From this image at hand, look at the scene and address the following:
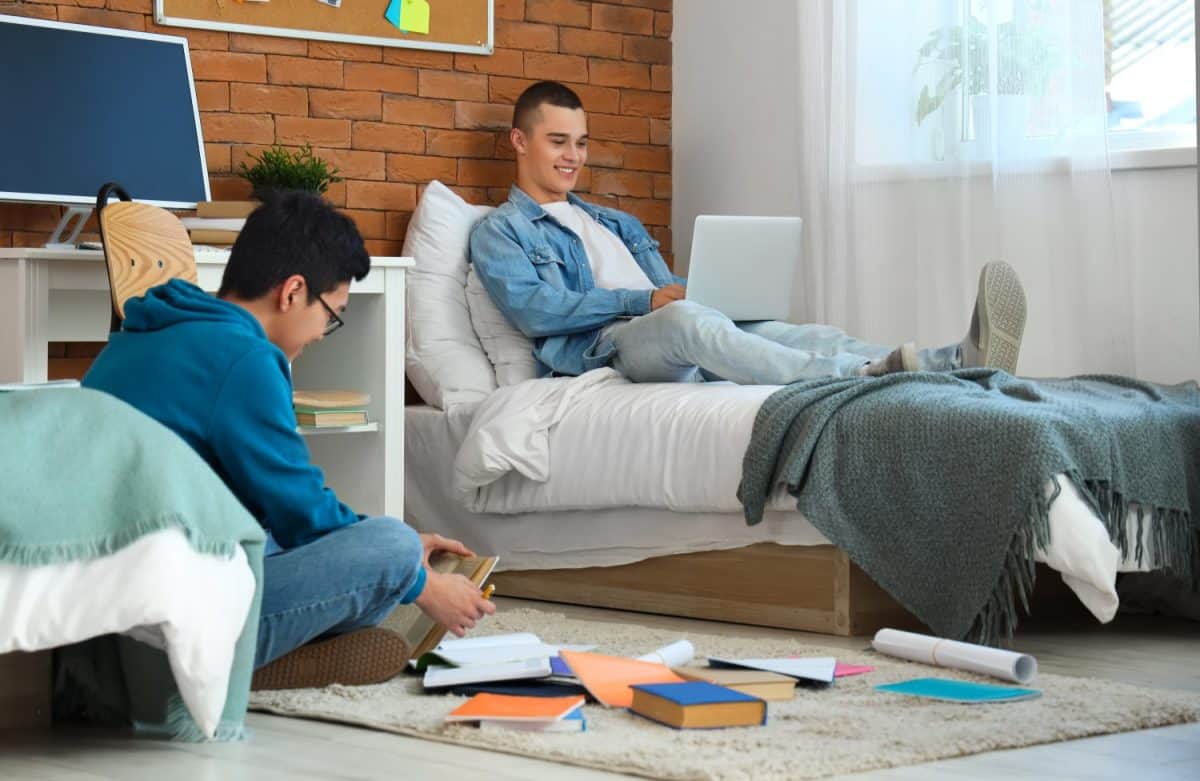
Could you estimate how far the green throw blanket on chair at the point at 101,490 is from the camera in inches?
72.5

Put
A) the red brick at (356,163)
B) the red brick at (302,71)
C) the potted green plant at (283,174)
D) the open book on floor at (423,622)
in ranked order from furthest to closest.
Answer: the red brick at (356,163) → the red brick at (302,71) → the potted green plant at (283,174) → the open book on floor at (423,622)

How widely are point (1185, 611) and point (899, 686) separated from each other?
112cm

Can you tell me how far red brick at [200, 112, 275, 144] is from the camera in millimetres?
4055

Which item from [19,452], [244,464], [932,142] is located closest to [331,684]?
[244,464]

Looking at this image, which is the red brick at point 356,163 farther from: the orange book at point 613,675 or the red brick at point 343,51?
the orange book at point 613,675

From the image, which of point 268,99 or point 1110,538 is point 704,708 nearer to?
point 1110,538

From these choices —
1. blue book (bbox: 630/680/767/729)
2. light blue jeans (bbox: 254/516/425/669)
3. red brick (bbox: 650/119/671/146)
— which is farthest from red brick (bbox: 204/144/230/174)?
blue book (bbox: 630/680/767/729)

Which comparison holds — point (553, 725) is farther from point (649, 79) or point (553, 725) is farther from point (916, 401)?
point (649, 79)

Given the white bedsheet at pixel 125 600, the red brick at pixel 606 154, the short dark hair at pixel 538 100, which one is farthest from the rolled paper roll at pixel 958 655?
the red brick at pixel 606 154

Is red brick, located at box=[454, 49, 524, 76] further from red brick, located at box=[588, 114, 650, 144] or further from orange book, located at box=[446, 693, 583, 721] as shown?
orange book, located at box=[446, 693, 583, 721]

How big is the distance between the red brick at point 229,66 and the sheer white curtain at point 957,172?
4.70 ft

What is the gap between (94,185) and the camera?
3605 millimetres

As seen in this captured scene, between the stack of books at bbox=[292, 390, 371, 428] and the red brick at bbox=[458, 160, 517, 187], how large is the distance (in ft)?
3.52

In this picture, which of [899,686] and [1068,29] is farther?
[1068,29]
